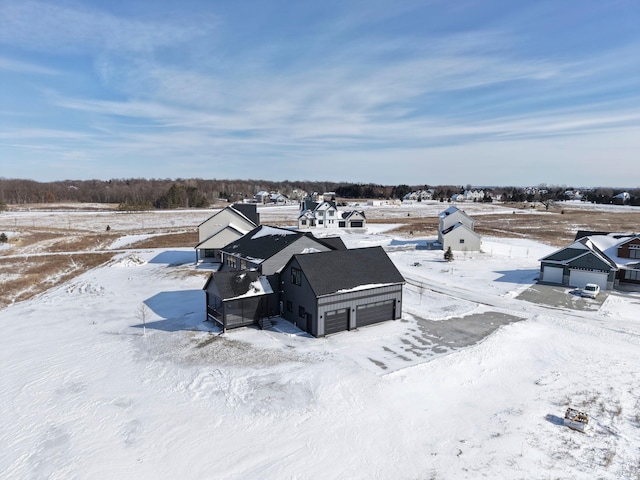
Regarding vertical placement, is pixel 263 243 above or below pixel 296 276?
above

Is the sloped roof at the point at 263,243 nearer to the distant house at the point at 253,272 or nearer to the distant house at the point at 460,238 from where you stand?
the distant house at the point at 253,272

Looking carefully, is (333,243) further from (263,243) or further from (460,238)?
(460,238)

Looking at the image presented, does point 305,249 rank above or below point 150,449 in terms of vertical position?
above

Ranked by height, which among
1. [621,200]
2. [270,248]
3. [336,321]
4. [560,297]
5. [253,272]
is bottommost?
[560,297]

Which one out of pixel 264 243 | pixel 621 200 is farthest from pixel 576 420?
pixel 621 200

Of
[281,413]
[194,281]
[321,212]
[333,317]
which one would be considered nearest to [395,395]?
[281,413]

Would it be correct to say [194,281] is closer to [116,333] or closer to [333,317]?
[116,333]
